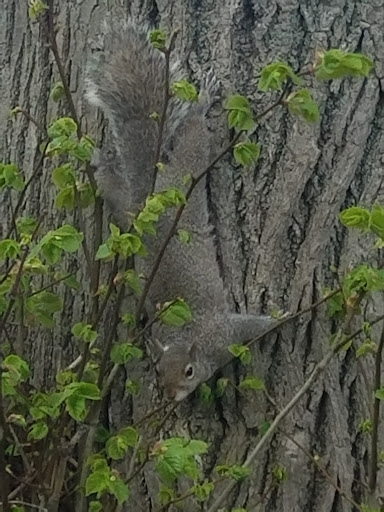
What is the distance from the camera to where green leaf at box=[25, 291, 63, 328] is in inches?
53.9

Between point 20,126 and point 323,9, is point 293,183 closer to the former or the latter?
A: point 323,9

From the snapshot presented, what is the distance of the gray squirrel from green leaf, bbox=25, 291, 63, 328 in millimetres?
248

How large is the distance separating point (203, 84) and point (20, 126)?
15.0 inches

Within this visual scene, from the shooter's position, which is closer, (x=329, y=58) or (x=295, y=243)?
(x=329, y=58)

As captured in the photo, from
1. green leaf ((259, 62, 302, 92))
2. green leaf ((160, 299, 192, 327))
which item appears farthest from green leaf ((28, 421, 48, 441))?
green leaf ((259, 62, 302, 92))

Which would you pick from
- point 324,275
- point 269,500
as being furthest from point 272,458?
point 324,275

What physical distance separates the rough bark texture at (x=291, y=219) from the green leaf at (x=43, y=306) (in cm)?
32

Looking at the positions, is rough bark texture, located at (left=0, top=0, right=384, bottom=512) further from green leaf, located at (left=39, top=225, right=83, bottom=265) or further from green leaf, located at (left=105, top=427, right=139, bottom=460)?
green leaf, located at (left=39, top=225, right=83, bottom=265)

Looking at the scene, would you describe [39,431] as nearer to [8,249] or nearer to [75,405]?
[75,405]

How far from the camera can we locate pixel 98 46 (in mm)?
1620

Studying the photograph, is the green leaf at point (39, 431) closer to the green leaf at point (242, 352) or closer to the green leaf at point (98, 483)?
the green leaf at point (98, 483)

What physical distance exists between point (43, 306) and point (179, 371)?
0.35m

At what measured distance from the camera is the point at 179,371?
64.0 inches

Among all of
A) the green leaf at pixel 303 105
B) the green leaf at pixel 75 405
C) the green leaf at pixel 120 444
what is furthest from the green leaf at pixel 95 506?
→ the green leaf at pixel 303 105
